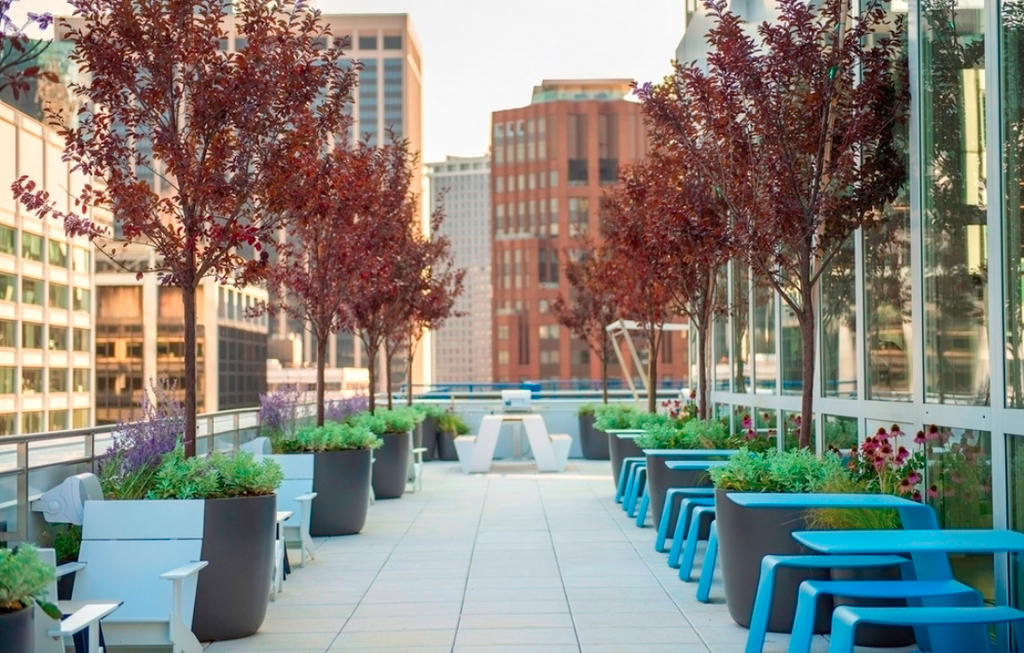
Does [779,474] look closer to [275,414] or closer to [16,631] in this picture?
[16,631]

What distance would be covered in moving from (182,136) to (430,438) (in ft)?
44.8

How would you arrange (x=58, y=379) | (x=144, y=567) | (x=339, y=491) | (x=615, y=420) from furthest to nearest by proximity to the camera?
1. (x=58, y=379)
2. (x=615, y=420)
3. (x=339, y=491)
4. (x=144, y=567)

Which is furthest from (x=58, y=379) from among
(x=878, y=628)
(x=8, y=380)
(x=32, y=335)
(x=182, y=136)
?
(x=878, y=628)

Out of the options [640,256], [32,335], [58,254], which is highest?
[58,254]

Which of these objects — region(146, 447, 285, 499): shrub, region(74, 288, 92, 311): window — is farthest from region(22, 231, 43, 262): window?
region(146, 447, 285, 499): shrub

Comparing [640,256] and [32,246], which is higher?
[32,246]

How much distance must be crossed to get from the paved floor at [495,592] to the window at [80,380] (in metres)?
77.5

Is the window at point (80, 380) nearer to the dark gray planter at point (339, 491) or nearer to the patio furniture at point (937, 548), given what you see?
the dark gray planter at point (339, 491)

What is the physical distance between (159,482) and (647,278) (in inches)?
323

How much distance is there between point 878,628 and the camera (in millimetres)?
5824

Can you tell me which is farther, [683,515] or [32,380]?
[32,380]

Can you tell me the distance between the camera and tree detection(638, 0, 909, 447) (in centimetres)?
722

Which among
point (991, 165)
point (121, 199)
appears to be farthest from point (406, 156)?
point (991, 165)

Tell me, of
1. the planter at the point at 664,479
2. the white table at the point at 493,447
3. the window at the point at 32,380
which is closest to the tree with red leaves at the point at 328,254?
the planter at the point at 664,479
